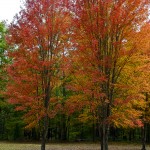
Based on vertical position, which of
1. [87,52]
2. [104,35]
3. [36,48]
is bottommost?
[87,52]

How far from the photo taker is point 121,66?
13805 millimetres

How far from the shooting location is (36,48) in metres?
15.6

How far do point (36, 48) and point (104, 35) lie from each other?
4.57 m

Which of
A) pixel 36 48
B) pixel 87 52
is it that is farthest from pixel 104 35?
pixel 36 48

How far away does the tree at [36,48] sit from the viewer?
50.0 feet

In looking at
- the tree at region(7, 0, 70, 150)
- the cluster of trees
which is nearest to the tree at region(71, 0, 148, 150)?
the cluster of trees

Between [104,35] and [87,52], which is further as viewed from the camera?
[87,52]

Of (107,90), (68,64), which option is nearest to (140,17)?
(107,90)

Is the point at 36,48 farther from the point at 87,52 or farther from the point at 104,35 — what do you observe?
the point at 104,35

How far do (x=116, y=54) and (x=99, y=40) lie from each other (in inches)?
42.5

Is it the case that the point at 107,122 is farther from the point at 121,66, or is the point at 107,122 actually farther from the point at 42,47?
the point at 42,47

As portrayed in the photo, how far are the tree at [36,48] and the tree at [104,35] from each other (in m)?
2.49

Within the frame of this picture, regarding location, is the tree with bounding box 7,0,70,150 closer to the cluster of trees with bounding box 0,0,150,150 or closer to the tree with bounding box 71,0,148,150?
the cluster of trees with bounding box 0,0,150,150

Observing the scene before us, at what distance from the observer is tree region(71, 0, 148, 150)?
12562mm
